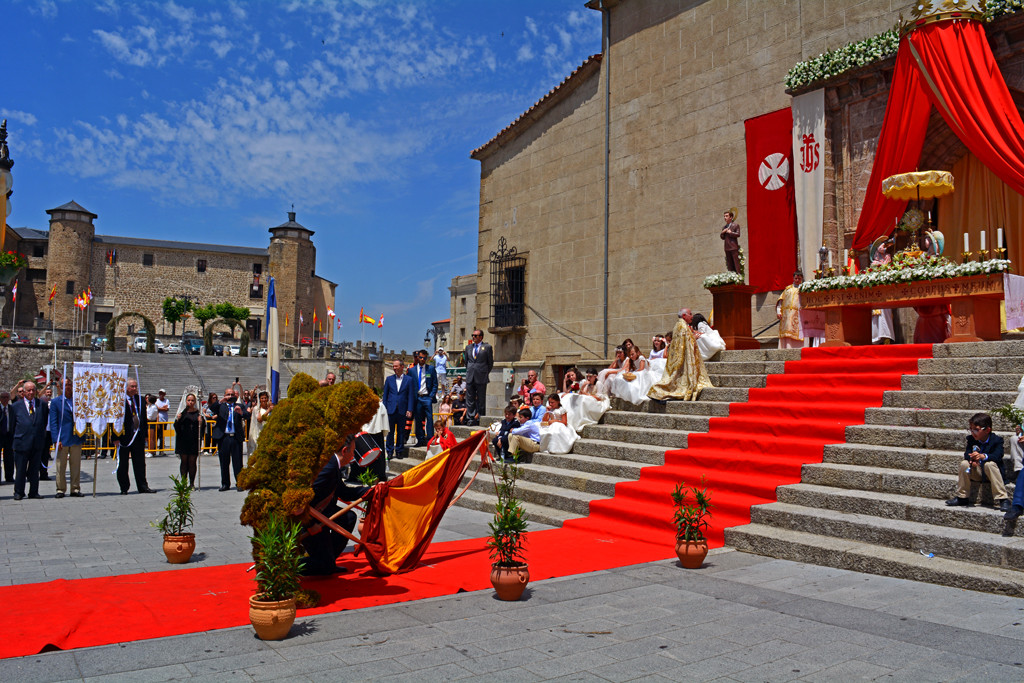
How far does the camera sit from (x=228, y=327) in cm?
7475

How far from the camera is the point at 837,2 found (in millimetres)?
14320

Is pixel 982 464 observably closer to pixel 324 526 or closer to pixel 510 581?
pixel 510 581

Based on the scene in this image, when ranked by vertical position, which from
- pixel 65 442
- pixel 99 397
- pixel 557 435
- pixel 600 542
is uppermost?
pixel 99 397

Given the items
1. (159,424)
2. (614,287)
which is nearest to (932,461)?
(614,287)

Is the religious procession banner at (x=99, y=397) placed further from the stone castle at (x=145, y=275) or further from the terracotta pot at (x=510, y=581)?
the stone castle at (x=145, y=275)

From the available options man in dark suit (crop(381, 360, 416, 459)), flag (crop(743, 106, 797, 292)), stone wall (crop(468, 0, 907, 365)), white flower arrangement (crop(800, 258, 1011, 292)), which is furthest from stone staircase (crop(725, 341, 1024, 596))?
man in dark suit (crop(381, 360, 416, 459))

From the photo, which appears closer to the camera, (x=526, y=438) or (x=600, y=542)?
(x=600, y=542)

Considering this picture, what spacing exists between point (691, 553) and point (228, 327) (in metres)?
74.3

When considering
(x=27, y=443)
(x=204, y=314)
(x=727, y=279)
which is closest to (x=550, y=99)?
(x=727, y=279)

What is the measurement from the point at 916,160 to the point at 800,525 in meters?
7.78

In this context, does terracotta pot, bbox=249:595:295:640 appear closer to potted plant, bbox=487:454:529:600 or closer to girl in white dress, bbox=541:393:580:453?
potted plant, bbox=487:454:529:600

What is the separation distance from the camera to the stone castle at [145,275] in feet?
224

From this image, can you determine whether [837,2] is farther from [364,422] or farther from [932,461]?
[364,422]

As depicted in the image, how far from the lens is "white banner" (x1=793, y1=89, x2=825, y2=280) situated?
14.5m
